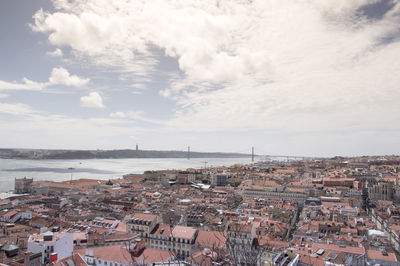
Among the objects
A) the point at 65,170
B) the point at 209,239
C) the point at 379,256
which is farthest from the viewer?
the point at 65,170

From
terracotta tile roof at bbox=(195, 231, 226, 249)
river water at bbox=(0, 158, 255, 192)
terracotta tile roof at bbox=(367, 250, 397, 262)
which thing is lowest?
river water at bbox=(0, 158, 255, 192)

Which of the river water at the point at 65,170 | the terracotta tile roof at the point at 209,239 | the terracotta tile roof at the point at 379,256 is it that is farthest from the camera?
the river water at the point at 65,170

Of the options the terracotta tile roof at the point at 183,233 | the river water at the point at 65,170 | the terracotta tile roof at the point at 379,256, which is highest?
the terracotta tile roof at the point at 183,233

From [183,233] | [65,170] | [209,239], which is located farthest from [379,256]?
[65,170]

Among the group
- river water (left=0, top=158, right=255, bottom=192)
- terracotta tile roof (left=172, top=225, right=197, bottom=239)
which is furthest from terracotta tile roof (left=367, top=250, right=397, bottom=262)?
river water (left=0, top=158, right=255, bottom=192)

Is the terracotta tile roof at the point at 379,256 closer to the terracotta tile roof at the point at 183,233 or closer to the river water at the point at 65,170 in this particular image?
the terracotta tile roof at the point at 183,233

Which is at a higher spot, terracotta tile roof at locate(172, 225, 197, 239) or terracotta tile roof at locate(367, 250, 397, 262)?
terracotta tile roof at locate(172, 225, 197, 239)

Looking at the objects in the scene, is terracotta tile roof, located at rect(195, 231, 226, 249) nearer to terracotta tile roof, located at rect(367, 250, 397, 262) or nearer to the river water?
terracotta tile roof, located at rect(367, 250, 397, 262)

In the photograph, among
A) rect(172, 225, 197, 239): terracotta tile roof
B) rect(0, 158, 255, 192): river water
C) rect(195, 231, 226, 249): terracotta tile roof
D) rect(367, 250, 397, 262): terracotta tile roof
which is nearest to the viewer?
rect(367, 250, 397, 262): terracotta tile roof

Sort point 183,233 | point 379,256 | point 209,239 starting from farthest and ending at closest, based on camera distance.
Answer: point 183,233 < point 209,239 < point 379,256

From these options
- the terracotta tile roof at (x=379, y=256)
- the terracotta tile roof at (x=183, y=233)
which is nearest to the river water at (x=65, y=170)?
the terracotta tile roof at (x=183, y=233)

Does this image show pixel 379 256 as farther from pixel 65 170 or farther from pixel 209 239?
pixel 65 170
